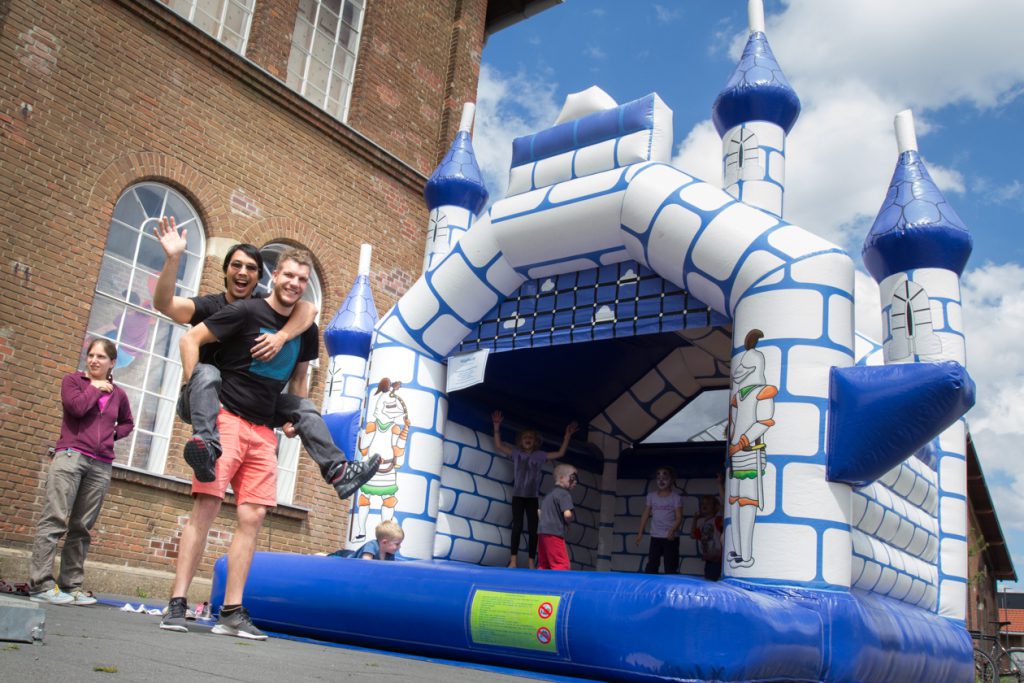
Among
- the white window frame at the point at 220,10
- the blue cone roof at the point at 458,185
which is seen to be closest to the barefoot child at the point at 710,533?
the blue cone roof at the point at 458,185

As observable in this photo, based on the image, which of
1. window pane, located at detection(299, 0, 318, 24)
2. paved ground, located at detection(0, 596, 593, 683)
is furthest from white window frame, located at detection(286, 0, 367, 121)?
paved ground, located at detection(0, 596, 593, 683)

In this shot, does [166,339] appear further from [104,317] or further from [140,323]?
[104,317]

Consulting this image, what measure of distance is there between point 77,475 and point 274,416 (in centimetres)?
202

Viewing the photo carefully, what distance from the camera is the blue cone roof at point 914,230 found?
5.77 m

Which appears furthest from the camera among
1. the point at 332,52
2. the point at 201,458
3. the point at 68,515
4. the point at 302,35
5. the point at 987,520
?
the point at 987,520

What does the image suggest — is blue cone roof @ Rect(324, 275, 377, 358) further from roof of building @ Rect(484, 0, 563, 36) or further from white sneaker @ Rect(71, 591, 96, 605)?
roof of building @ Rect(484, 0, 563, 36)

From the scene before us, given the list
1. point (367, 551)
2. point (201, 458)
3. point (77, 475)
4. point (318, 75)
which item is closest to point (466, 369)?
point (367, 551)

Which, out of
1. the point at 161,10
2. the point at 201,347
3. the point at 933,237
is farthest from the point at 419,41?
the point at 201,347

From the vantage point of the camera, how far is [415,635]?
4641 millimetres

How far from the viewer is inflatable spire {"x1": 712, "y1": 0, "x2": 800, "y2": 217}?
224 inches

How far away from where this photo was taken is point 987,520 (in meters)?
26.3

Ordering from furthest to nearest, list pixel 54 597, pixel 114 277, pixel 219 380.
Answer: pixel 114 277, pixel 54 597, pixel 219 380

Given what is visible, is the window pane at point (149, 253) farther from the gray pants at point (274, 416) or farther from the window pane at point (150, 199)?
the gray pants at point (274, 416)

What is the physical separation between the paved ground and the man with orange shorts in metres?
0.19
